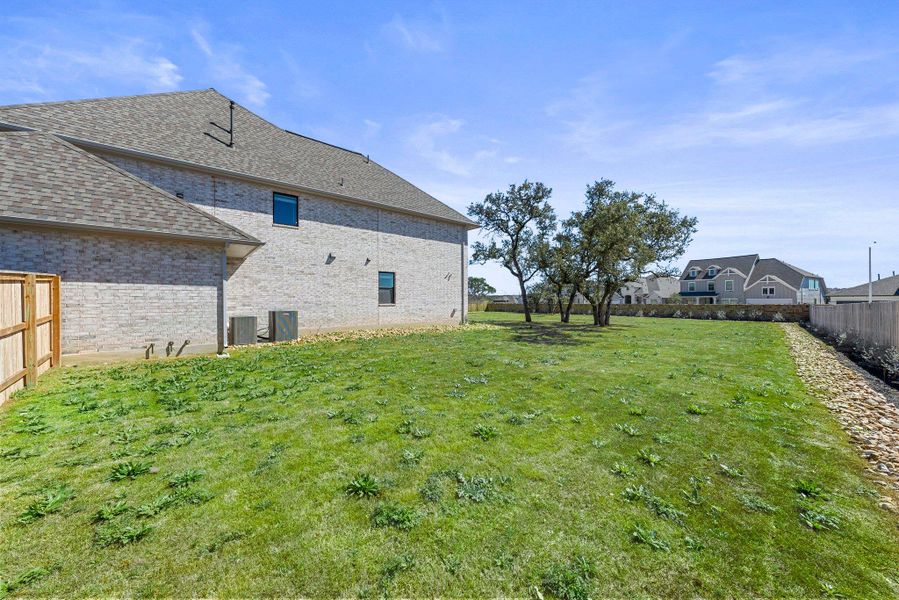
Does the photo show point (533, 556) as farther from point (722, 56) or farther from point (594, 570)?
point (722, 56)

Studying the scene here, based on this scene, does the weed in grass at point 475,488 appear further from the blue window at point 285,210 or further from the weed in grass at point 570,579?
the blue window at point 285,210

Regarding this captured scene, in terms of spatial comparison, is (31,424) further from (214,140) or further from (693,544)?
(214,140)

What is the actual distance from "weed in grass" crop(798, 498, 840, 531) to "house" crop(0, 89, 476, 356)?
40.2 ft

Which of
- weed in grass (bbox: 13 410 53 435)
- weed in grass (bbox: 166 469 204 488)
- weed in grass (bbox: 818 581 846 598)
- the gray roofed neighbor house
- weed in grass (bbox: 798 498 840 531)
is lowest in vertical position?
weed in grass (bbox: 818 581 846 598)

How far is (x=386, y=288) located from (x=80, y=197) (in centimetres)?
1123

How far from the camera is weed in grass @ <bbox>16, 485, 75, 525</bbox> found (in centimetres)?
282

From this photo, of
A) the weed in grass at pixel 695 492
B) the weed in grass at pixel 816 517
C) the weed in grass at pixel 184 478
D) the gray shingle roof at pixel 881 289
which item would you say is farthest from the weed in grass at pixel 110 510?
the gray shingle roof at pixel 881 289

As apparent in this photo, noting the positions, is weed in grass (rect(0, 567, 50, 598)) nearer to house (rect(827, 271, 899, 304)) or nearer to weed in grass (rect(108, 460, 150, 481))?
weed in grass (rect(108, 460, 150, 481))

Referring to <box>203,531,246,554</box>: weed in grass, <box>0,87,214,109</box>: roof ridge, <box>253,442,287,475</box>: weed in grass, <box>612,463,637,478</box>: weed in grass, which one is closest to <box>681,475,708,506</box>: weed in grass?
<box>612,463,637,478</box>: weed in grass

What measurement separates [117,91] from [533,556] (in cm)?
1948

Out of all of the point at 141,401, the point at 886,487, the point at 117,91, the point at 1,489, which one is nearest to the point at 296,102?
the point at 117,91

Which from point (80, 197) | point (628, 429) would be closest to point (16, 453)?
point (628, 429)

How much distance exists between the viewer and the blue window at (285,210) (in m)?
14.3

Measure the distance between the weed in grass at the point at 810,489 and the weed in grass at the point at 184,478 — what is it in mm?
5888
